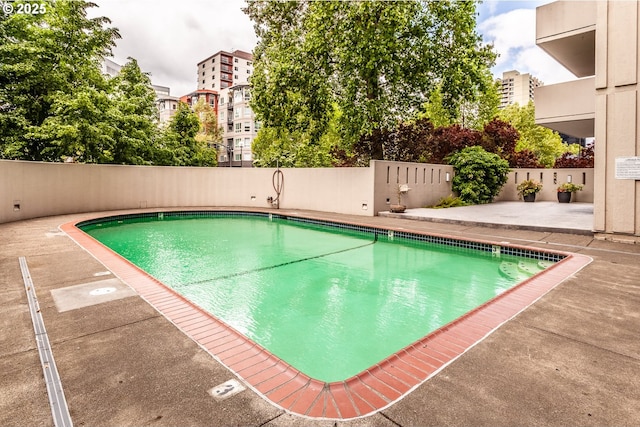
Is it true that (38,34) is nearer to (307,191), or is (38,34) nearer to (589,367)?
(307,191)

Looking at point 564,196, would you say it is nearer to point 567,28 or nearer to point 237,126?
point 567,28

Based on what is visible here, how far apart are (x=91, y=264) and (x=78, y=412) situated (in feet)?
10.8

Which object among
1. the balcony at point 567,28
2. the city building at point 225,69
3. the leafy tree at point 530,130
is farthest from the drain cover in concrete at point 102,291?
the city building at point 225,69

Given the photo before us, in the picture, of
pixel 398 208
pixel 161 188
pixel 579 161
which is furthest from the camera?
pixel 579 161

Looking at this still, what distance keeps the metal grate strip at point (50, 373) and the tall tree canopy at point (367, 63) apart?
855cm

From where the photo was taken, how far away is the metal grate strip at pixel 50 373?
5.14 ft

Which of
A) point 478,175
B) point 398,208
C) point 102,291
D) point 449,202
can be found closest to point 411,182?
point 398,208

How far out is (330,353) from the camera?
297 centimetres

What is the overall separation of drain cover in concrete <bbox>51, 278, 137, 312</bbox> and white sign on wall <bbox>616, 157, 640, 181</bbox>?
24.8ft

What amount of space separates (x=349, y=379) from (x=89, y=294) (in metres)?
2.74

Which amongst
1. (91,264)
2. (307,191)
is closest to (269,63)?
(307,191)

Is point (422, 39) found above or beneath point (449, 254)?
above

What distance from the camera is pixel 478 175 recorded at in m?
12.6

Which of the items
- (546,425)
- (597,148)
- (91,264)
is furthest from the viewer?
(597,148)
